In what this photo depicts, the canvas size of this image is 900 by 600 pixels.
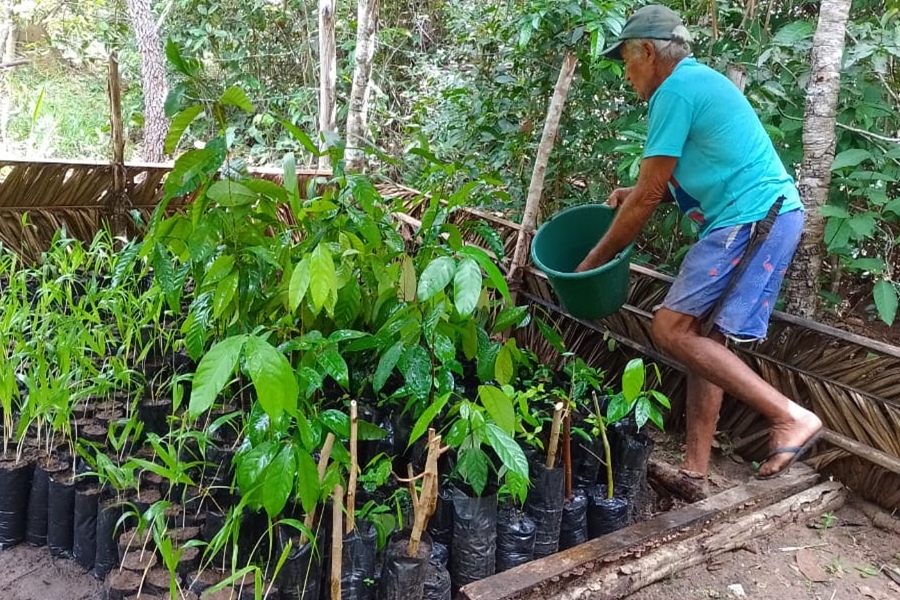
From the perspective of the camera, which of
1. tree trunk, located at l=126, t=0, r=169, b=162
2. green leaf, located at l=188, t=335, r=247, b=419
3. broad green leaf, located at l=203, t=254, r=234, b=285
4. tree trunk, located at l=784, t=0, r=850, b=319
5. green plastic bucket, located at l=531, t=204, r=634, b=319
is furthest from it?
tree trunk, located at l=126, t=0, r=169, b=162

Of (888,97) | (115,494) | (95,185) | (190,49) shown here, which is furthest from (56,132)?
(888,97)

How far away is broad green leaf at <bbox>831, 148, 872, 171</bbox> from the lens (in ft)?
7.09

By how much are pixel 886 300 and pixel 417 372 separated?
1526 millimetres

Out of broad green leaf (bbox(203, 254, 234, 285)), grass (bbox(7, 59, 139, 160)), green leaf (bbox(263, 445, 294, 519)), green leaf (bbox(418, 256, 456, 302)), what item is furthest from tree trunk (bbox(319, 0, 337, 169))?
grass (bbox(7, 59, 139, 160))

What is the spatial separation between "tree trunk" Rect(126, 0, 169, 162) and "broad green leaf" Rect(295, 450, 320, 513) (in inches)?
260

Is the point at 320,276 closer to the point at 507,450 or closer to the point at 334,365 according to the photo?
the point at 334,365

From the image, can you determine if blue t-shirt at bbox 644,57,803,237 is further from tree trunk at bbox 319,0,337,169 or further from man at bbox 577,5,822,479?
tree trunk at bbox 319,0,337,169

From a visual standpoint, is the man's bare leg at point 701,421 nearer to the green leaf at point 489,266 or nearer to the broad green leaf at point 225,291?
the green leaf at point 489,266

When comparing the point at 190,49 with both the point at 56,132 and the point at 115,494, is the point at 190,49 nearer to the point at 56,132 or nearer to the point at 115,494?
the point at 56,132

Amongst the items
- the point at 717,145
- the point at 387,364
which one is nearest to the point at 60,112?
the point at 387,364

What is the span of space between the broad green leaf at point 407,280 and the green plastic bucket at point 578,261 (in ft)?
1.44

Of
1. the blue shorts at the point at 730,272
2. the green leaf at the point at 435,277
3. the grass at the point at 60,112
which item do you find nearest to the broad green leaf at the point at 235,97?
the green leaf at the point at 435,277

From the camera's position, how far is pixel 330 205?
1.78m

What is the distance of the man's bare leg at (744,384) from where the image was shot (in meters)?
1.98
